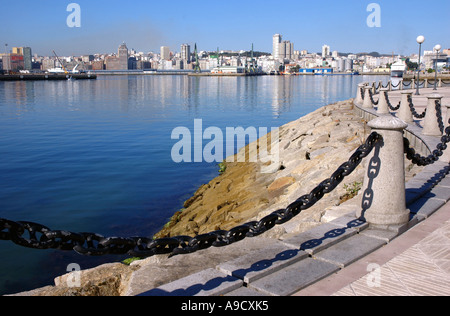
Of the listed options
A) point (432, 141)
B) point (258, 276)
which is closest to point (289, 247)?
point (258, 276)

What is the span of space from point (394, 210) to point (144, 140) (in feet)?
66.4

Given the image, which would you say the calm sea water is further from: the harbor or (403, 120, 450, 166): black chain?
the harbor

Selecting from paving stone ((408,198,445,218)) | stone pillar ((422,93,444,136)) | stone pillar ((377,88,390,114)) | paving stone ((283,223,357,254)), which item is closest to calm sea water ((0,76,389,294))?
paving stone ((283,223,357,254))

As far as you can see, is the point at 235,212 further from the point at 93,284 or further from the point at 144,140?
the point at 144,140

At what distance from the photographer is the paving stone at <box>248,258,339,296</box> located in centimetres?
357

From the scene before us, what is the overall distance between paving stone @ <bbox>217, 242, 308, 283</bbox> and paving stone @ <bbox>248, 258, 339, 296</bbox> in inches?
2.0

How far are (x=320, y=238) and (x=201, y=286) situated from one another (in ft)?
5.42

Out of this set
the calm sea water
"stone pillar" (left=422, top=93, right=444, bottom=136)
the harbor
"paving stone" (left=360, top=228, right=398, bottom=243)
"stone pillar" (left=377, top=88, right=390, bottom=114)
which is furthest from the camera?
the harbor

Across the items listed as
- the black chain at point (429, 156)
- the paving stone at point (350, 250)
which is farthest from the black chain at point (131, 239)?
the black chain at point (429, 156)

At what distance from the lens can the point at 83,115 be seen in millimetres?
36656

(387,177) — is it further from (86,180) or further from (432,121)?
(86,180)

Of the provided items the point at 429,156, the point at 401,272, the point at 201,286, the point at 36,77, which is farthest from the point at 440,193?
the point at 36,77

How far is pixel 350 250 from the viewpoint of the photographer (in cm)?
442
